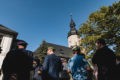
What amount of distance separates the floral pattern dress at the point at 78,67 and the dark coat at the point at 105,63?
880mm

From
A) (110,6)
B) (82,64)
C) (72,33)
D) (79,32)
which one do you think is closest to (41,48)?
(79,32)

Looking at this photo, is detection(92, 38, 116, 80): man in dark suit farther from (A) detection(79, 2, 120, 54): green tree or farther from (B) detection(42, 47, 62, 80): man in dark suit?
(A) detection(79, 2, 120, 54): green tree

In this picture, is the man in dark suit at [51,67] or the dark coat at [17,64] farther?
the man in dark suit at [51,67]

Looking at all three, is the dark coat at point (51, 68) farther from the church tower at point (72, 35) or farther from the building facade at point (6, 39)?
the church tower at point (72, 35)

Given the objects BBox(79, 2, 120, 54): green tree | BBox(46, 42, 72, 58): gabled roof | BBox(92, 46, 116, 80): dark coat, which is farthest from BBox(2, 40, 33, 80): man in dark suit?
BBox(46, 42, 72, 58): gabled roof

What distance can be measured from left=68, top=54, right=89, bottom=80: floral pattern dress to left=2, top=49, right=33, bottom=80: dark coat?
1601 millimetres

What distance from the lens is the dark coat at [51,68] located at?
257 inches

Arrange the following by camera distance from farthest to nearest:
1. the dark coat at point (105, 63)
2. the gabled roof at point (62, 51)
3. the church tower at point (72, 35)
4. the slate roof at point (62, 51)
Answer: the church tower at point (72, 35) < the gabled roof at point (62, 51) < the slate roof at point (62, 51) < the dark coat at point (105, 63)

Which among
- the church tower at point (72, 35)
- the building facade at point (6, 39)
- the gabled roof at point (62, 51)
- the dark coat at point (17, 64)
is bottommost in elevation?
the dark coat at point (17, 64)

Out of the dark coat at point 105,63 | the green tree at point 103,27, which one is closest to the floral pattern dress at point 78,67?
the dark coat at point 105,63

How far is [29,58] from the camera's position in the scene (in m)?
5.71

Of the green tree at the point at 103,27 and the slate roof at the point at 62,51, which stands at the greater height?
the slate roof at the point at 62,51

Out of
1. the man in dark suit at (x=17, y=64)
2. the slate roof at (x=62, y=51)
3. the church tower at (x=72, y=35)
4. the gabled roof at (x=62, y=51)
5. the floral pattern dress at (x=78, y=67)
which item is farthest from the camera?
the church tower at (x=72, y=35)

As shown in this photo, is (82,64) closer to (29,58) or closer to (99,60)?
(99,60)
